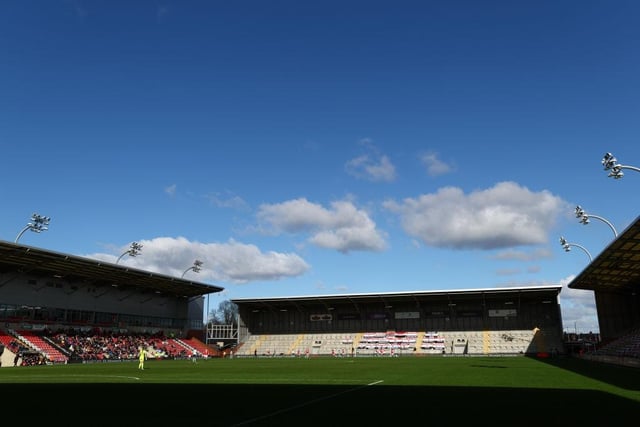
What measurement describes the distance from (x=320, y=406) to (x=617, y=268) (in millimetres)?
47286

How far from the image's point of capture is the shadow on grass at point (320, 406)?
13.0 meters

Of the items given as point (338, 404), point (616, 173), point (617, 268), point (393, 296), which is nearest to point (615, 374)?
point (616, 173)

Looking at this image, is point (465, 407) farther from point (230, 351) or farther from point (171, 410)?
point (230, 351)

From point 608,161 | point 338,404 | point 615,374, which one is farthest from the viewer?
point 608,161

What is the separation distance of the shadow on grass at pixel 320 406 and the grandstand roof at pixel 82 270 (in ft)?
129

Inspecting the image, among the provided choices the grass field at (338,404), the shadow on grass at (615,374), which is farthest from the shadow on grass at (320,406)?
the shadow on grass at (615,374)

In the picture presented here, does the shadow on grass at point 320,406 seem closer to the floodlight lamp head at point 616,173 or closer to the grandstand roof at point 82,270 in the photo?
the floodlight lamp head at point 616,173

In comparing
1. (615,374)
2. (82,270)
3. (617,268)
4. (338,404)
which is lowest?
(615,374)

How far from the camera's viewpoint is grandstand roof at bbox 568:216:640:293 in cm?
4006

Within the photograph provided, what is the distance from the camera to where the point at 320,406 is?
1603cm

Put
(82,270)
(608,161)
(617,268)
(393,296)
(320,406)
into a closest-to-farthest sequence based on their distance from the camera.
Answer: (320,406), (608,161), (617,268), (82,270), (393,296)

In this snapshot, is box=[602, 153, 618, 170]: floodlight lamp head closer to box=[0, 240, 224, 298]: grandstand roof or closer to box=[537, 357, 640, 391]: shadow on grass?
box=[537, 357, 640, 391]: shadow on grass

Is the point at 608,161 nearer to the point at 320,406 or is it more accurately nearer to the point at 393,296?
the point at 320,406

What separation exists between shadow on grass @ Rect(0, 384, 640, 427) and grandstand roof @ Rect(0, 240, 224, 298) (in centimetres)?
3928
